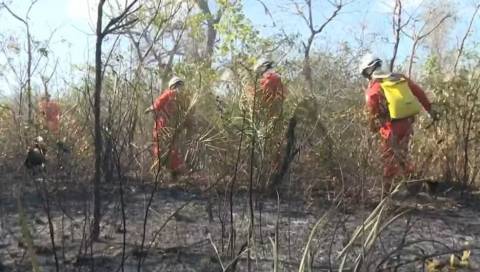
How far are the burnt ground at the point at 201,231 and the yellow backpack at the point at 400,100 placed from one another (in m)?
0.97

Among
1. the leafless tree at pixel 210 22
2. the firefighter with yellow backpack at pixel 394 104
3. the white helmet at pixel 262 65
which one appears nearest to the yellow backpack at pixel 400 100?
the firefighter with yellow backpack at pixel 394 104

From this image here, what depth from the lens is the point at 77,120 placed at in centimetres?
772

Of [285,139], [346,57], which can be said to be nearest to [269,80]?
[285,139]

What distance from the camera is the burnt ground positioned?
442 centimetres

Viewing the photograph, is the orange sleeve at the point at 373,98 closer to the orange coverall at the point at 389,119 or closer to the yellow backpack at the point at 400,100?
the orange coverall at the point at 389,119

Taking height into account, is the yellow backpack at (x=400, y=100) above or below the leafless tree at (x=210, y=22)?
below

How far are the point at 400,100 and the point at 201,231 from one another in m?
3.00

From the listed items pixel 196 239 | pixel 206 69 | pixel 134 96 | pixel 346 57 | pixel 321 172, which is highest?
pixel 346 57

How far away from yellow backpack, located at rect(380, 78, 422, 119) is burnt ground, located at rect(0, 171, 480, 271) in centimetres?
97

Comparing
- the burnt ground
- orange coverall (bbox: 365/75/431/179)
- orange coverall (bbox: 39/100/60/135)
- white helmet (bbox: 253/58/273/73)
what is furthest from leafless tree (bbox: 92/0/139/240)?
orange coverall (bbox: 365/75/431/179)

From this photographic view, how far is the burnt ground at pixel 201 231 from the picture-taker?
4418mm

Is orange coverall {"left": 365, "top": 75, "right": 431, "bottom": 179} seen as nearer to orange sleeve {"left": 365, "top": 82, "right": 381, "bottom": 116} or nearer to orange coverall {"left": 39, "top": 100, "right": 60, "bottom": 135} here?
orange sleeve {"left": 365, "top": 82, "right": 381, "bottom": 116}

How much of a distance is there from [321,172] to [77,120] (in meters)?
2.77

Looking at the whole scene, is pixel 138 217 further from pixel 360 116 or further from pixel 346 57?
pixel 346 57
